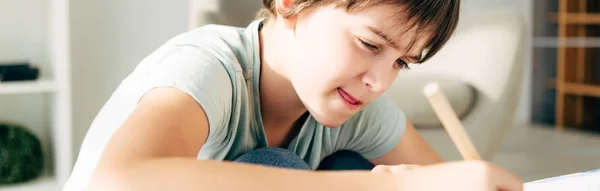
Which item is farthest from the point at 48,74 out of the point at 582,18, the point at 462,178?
the point at 582,18

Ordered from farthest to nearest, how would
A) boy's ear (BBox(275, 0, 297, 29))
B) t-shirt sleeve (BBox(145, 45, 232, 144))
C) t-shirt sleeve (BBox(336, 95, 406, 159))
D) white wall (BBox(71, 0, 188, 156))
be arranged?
white wall (BBox(71, 0, 188, 156)) → t-shirt sleeve (BBox(336, 95, 406, 159)) → boy's ear (BBox(275, 0, 297, 29)) → t-shirt sleeve (BBox(145, 45, 232, 144))

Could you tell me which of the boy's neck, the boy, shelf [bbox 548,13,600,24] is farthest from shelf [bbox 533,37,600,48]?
the boy's neck

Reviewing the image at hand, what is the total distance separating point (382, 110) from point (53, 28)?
43.6 inches

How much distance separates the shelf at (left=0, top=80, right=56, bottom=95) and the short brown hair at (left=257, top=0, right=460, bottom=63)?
1.09 meters

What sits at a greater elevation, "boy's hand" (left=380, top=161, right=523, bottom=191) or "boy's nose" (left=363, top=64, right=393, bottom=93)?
"boy's nose" (left=363, top=64, right=393, bottom=93)

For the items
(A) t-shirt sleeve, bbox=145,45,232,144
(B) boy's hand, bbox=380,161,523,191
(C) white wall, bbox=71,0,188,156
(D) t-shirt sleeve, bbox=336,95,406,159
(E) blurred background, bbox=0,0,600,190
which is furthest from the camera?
(C) white wall, bbox=71,0,188,156

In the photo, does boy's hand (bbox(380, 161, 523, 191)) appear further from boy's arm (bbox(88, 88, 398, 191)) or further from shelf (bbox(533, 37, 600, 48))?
shelf (bbox(533, 37, 600, 48))

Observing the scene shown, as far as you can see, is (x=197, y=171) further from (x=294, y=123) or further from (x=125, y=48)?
(x=125, y=48)

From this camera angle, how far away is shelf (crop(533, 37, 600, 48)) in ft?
10.8

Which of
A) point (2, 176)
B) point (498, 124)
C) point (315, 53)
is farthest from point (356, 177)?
point (2, 176)

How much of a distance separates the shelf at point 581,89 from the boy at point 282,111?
2495 mm

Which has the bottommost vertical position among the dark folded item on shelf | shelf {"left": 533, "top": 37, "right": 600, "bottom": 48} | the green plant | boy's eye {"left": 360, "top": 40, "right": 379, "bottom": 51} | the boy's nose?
the green plant

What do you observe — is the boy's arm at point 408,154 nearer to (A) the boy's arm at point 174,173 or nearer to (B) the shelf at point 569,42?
(A) the boy's arm at point 174,173

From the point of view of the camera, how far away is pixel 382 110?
39.3 inches
